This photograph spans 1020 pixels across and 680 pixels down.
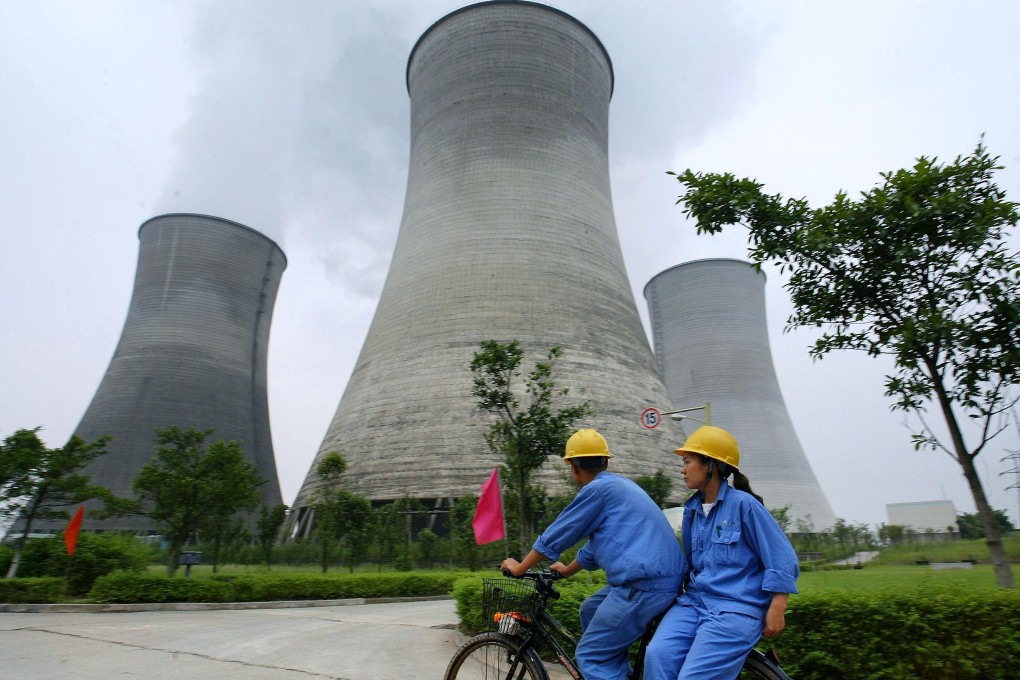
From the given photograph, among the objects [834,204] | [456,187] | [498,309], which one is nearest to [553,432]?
[834,204]

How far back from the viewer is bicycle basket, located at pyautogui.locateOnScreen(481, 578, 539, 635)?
2.44 meters

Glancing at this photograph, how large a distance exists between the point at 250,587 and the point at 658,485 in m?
13.1

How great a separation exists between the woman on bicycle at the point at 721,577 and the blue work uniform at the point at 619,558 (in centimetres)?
8

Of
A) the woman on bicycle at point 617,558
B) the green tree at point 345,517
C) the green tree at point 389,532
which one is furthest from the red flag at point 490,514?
the green tree at point 389,532

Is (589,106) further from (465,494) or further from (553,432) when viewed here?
(553,432)

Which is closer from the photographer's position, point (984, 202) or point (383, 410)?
point (984, 202)

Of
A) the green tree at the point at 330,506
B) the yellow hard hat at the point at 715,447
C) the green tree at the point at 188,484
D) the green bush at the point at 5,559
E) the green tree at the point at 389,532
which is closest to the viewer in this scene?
the yellow hard hat at the point at 715,447

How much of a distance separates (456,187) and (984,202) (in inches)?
727

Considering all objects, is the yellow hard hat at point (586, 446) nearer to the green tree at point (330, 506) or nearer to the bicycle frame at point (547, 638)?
the bicycle frame at point (547, 638)

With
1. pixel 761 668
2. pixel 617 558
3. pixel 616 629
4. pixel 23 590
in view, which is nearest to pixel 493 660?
pixel 616 629

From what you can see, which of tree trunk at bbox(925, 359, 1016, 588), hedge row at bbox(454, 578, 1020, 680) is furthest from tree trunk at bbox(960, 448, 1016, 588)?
hedge row at bbox(454, 578, 1020, 680)

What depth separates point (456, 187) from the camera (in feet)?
71.4

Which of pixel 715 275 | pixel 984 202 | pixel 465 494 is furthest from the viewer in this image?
pixel 715 275

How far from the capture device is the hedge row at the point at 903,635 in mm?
2938
